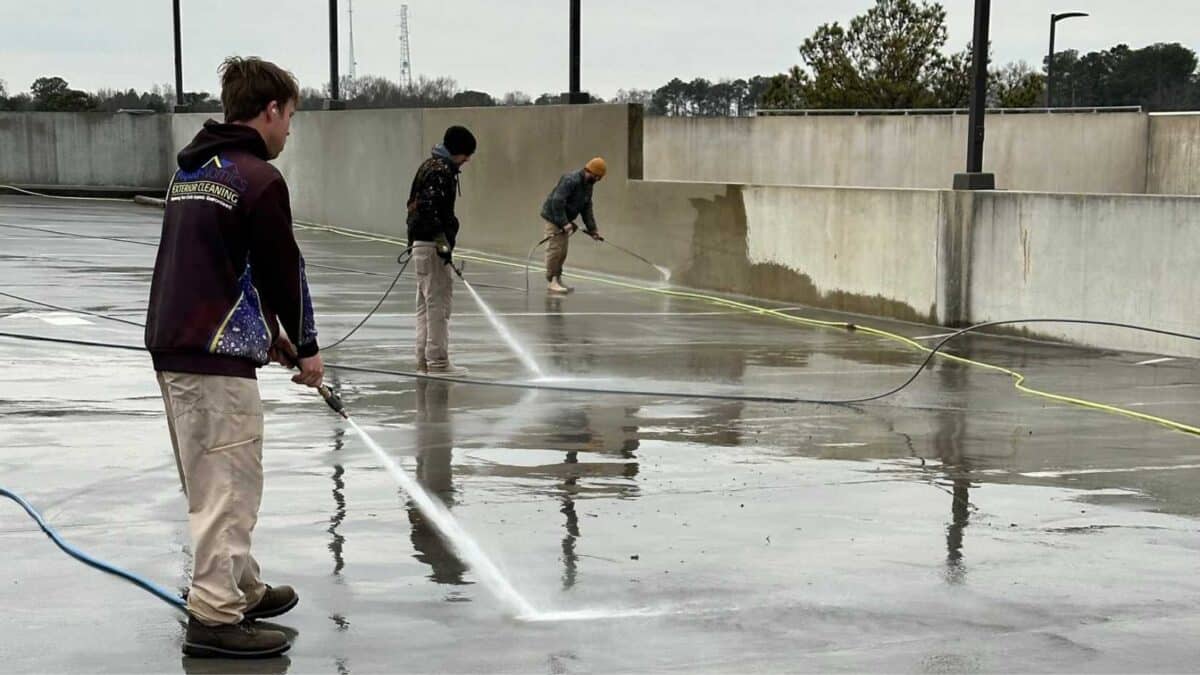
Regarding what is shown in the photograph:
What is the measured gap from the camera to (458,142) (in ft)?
37.5

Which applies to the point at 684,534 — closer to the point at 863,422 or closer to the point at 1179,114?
the point at 863,422

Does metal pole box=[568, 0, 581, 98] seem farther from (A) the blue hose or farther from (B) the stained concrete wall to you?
(A) the blue hose

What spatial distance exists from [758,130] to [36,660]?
42961 millimetres

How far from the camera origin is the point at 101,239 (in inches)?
988

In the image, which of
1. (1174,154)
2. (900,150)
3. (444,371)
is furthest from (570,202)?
(900,150)

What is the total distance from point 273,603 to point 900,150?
36.6 meters

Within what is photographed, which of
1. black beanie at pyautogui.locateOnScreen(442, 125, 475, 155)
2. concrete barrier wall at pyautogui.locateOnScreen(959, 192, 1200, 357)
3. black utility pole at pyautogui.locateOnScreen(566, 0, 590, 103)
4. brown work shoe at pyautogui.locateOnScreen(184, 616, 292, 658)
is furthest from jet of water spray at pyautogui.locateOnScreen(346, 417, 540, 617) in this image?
black utility pole at pyautogui.locateOnScreen(566, 0, 590, 103)

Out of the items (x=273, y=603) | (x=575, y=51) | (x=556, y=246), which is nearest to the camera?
(x=273, y=603)

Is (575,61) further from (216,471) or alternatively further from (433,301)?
(216,471)

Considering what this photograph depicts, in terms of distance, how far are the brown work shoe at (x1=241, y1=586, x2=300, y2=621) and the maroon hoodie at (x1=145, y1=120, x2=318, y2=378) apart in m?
0.84

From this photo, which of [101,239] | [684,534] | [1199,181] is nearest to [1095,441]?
[684,534]

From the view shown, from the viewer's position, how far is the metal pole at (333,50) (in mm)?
32031

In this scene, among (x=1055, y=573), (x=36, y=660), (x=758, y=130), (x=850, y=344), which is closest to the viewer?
(x=36, y=660)

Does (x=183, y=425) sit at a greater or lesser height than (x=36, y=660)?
greater
